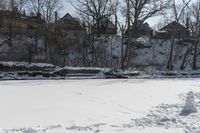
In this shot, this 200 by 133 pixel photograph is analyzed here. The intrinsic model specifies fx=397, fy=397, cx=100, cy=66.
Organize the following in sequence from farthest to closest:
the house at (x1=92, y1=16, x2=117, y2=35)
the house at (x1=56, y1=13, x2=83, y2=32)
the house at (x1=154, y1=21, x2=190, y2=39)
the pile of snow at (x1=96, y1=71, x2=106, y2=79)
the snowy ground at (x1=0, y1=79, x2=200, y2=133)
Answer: the house at (x1=92, y1=16, x2=117, y2=35) → the house at (x1=154, y1=21, x2=190, y2=39) → the house at (x1=56, y1=13, x2=83, y2=32) → the pile of snow at (x1=96, y1=71, x2=106, y2=79) → the snowy ground at (x1=0, y1=79, x2=200, y2=133)

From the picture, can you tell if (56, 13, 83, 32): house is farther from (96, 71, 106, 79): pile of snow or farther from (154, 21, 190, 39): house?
(96, 71, 106, 79): pile of snow

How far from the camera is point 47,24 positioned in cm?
5944

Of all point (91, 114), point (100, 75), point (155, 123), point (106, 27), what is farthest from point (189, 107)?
point (106, 27)

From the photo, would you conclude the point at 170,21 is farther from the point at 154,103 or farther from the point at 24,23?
the point at 154,103

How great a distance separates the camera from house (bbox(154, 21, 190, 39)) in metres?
59.5

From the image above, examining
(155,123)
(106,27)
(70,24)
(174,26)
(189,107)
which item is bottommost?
(155,123)

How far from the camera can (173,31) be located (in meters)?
58.2

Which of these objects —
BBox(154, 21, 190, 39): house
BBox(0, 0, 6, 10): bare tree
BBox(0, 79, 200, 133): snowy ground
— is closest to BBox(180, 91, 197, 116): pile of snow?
BBox(0, 79, 200, 133): snowy ground

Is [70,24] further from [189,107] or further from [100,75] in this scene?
[189,107]

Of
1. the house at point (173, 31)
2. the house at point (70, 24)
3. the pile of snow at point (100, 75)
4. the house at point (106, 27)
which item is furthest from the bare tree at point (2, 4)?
the pile of snow at point (100, 75)

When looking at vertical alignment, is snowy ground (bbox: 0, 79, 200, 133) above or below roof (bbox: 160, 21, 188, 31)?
below

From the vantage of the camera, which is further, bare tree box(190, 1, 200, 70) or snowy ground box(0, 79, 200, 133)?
bare tree box(190, 1, 200, 70)

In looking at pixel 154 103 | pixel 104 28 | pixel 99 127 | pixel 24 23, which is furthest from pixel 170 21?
pixel 99 127

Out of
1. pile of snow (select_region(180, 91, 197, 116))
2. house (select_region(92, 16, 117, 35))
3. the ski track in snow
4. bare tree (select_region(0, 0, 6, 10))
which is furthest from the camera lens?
house (select_region(92, 16, 117, 35))
